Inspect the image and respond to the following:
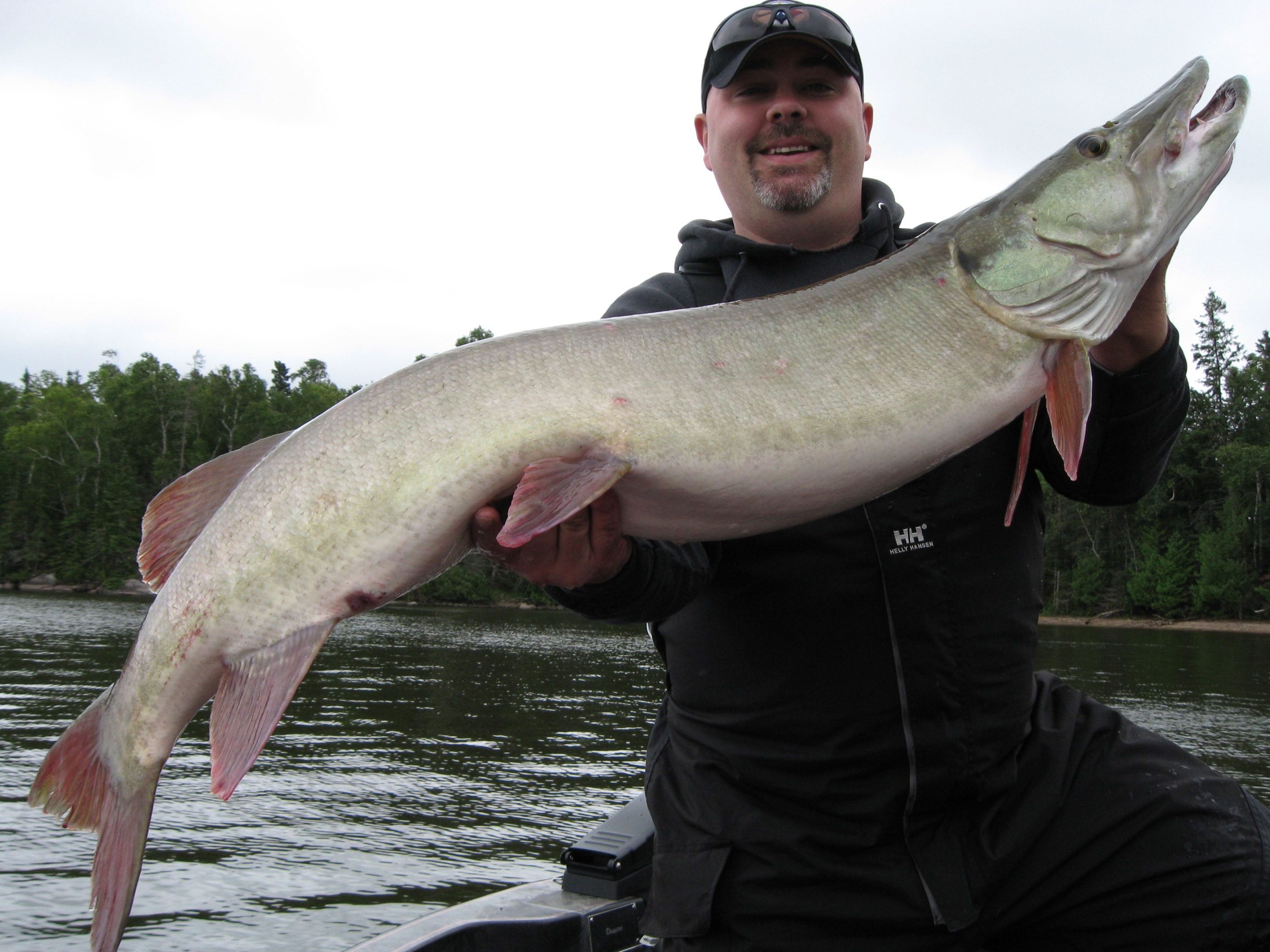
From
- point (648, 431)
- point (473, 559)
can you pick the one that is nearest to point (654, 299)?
point (648, 431)

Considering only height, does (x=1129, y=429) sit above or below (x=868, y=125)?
below

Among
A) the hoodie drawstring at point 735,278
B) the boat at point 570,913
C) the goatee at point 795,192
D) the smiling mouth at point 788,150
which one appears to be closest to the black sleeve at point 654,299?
the hoodie drawstring at point 735,278

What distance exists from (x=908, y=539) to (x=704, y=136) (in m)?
1.81

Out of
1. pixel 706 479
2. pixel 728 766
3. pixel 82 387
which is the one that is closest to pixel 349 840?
pixel 728 766

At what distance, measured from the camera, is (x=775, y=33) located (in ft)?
9.53

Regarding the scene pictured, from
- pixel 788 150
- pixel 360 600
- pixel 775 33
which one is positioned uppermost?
pixel 775 33

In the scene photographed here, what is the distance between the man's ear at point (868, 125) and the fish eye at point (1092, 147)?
0.91m

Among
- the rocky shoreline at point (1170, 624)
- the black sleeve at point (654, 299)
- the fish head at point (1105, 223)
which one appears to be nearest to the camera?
the fish head at point (1105, 223)

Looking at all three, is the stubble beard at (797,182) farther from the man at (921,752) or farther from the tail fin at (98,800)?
the tail fin at (98,800)

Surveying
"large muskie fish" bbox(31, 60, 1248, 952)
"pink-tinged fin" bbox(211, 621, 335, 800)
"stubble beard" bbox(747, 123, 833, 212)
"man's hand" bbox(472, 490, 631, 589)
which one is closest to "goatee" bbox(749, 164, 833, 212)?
"stubble beard" bbox(747, 123, 833, 212)

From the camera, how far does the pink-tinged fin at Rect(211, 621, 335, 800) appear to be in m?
2.18

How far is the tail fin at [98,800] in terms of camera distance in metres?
2.21

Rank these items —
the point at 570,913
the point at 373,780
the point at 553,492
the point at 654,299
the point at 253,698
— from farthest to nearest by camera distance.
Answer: the point at 373,780 < the point at 570,913 < the point at 654,299 < the point at 253,698 < the point at 553,492

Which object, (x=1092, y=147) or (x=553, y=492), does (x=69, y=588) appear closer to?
(x=553, y=492)
